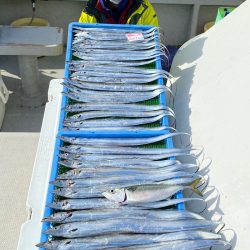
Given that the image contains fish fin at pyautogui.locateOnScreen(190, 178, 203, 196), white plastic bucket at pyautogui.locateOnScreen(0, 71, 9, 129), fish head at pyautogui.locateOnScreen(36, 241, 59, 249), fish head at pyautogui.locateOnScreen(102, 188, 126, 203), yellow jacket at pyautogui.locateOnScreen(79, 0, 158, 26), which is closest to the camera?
fish head at pyautogui.locateOnScreen(36, 241, 59, 249)

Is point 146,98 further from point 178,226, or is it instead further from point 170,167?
point 178,226

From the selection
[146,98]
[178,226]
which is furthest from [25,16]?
[178,226]

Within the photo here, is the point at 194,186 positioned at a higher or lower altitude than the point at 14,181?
lower

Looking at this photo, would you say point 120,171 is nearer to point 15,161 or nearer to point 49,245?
point 49,245

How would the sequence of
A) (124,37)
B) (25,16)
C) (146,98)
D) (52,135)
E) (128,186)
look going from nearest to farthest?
1. (128,186)
2. (146,98)
3. (52,135)
4. (124,37)
5. (25,16)

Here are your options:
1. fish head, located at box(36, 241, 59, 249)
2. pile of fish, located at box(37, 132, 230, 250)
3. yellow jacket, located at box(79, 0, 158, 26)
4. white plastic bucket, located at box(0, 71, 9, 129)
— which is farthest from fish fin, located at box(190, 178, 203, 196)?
white plastic bucket, located at box(0, 71, 9, 129)

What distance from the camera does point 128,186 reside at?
6.86ft

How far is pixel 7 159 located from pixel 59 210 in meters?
1.56

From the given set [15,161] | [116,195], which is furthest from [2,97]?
[116,195]

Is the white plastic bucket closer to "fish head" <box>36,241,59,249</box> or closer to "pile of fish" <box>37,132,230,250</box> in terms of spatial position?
"pile of fish" <box>37,132,230,250</box>

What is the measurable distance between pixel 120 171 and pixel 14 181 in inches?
54.8

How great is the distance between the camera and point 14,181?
3.18 meters

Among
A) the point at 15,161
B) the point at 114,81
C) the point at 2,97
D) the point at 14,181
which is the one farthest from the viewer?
the point at 2,97

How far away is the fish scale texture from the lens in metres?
2.78
